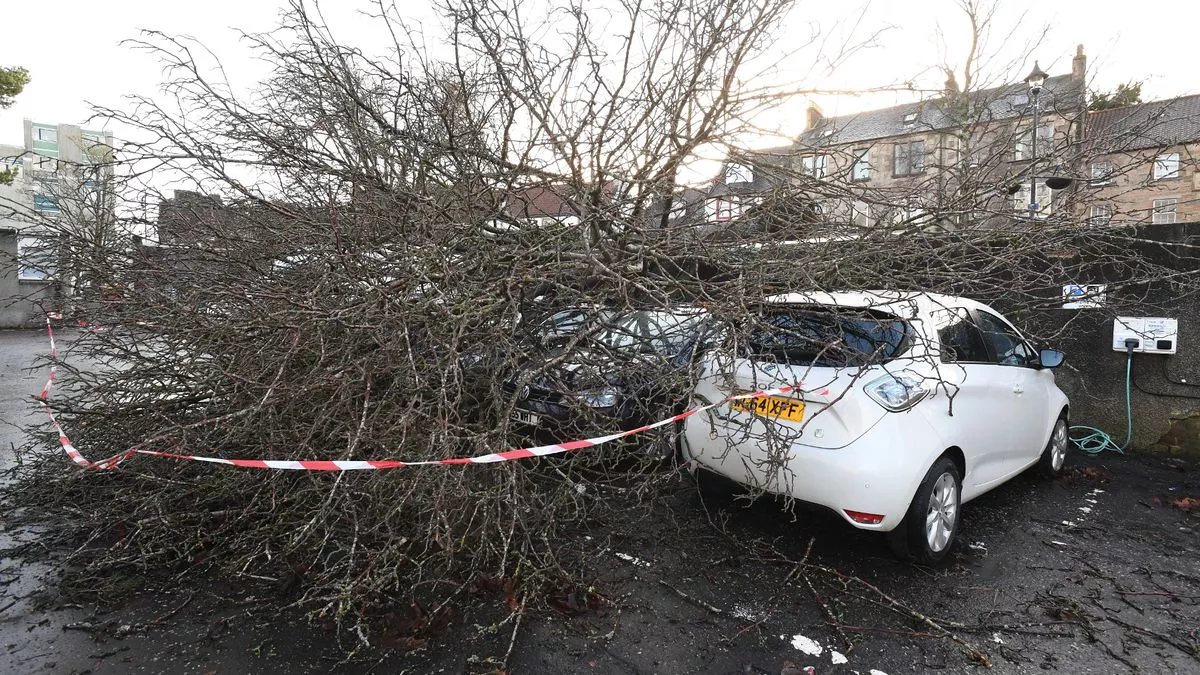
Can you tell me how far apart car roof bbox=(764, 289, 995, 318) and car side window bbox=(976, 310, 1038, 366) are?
708 mm

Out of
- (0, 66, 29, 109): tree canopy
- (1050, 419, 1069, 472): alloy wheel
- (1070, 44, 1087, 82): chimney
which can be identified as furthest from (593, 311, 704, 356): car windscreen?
(0, 66, 29, 109): tree canopy

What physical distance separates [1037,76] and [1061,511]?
553cm

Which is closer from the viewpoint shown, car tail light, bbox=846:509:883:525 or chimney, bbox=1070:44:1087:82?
car tail light, bbox=846:509:883:525

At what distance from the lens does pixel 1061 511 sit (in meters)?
4.33

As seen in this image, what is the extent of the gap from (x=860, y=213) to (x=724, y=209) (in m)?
0.96

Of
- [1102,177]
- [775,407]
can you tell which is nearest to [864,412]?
[775,407]

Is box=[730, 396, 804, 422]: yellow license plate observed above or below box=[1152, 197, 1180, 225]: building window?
below

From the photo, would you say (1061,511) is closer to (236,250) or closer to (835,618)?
(835,618)

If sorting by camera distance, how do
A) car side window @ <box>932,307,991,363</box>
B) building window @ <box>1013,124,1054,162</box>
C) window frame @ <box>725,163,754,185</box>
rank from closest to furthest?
car side window @ <box>932,307,991,363</box> < window frame @ <box>725,163,754,185</box> < building window @ <box>1013,124,1054,162</box>

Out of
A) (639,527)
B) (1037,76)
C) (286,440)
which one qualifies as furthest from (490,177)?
(1037,76)

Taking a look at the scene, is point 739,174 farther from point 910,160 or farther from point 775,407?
point 775,407

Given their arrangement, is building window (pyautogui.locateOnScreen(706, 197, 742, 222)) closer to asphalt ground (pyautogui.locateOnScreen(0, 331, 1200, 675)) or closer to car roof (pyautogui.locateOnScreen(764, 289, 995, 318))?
car roof (pyautogui.locateOnScreen(764, 289, 995, 318))

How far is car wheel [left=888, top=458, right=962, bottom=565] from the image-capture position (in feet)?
10.8

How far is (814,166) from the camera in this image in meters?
4.56
